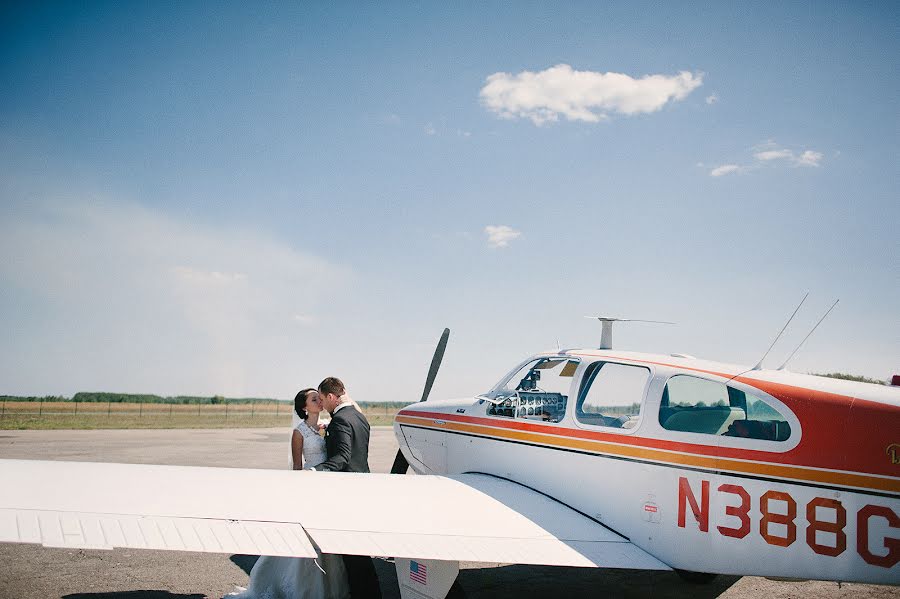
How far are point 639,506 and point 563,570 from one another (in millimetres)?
3318

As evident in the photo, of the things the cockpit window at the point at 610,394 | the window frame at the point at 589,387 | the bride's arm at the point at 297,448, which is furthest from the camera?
the bride's arm at the point at 297,448

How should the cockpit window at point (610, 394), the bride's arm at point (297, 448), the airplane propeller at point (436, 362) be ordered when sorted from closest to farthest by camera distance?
the cockpit window at point (610, 394) → the bride's arm at point (297, 448) → the airplane propeller at point (436, 362)

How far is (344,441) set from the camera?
622cm

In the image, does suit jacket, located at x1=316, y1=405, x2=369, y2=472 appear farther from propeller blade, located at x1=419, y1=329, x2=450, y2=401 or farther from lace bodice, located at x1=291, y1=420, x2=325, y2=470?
propeller blade, located at x1=419, y1=329, x2=450, y2=401

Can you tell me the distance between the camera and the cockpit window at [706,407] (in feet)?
15.5

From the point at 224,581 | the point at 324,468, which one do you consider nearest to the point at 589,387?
the point at 324,468

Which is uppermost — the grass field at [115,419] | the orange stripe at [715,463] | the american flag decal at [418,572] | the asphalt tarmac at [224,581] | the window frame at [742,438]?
the window frame at [742,438]

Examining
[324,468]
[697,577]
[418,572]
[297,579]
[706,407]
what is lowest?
[697,577]

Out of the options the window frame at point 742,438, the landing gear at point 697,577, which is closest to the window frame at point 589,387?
the window frame at point 742,438

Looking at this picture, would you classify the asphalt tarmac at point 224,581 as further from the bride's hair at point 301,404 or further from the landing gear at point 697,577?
the bride's hair at point 301,404

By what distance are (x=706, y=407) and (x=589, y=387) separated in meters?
1.08

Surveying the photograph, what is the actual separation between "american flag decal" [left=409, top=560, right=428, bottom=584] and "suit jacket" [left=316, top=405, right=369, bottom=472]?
1.28 meters

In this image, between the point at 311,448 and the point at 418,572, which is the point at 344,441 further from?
the point at 418,572

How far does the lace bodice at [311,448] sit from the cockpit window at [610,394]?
279 centimetres
